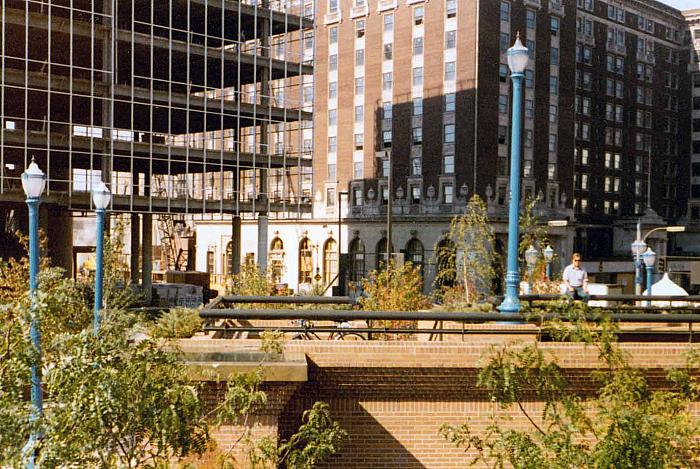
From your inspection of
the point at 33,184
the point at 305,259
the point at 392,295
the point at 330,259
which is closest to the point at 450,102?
the point at 330,259

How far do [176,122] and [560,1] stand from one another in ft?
145

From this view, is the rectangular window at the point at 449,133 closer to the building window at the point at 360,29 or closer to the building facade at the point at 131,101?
the building window at the point at 360,29

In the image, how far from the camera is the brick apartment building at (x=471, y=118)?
70.1 m

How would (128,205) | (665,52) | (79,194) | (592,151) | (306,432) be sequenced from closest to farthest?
1. (306,432)
2. (79,194)
3. (128,205)
4. (592,151)
5. (665,52)

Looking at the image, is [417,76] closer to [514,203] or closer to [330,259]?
[330,259]

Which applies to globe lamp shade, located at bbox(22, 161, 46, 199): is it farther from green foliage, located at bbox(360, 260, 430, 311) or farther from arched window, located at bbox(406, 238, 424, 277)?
arched window, located at bbox(406, 238, 424, 277)

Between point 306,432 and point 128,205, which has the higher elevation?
point 128,205

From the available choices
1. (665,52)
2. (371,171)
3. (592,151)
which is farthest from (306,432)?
(665,52)

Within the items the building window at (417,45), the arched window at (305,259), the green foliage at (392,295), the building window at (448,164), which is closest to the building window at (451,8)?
the building window at (417,45)

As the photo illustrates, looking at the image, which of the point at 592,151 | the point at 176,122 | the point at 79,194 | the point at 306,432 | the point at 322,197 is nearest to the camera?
the point at 306,432

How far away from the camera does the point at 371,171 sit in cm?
7750

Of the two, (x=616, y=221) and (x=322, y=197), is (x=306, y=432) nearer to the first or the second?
(x=322, y=197)

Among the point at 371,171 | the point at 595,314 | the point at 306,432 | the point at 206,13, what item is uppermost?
the point at 206,13

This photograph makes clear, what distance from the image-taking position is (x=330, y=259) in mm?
79562
